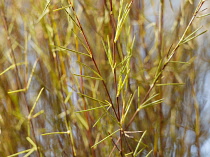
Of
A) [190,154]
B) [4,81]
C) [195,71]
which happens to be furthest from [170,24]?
[4,81]

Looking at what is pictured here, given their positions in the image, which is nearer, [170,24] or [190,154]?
[190,154]

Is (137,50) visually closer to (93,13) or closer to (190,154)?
(93,13)

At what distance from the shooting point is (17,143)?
0.80 m

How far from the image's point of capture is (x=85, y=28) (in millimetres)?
883

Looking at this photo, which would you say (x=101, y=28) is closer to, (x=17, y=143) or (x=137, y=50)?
(x=137, y=50)

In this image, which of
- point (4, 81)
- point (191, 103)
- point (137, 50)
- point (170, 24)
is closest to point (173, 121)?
point (191, 103)

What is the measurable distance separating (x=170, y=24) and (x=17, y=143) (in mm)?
507

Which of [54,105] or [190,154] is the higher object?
[54,105]

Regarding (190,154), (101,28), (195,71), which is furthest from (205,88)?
(101,28)

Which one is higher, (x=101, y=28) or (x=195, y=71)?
(x=101, y=28)

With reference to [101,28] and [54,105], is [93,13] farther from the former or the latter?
[54,105]

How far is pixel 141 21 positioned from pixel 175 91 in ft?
0.63

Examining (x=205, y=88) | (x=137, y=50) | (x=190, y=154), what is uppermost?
(x=137, y=50)

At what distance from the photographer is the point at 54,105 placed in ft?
2.59
